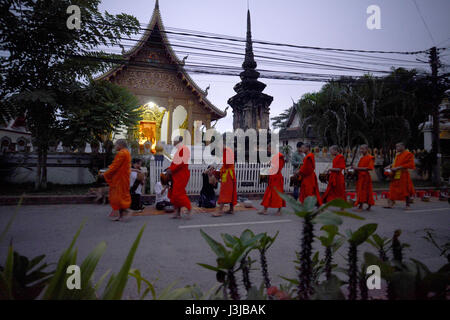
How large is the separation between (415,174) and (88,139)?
19940 millimetres

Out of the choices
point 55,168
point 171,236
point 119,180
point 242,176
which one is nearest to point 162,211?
point 119,180

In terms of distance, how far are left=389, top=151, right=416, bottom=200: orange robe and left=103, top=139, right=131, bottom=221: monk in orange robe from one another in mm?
7233

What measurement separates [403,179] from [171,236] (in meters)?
6.64

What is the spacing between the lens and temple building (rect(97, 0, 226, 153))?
45.2 feet

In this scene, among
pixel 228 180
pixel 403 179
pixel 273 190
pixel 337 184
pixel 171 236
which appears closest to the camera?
pixel 171 236

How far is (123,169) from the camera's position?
5086 mm

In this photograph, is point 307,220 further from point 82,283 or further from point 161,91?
point 161,91

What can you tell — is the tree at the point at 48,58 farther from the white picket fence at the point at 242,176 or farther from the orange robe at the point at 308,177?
the orange robe at the point at 308,177

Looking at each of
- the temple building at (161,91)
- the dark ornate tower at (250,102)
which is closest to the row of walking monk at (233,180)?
the dark ornate tower at (250,102)

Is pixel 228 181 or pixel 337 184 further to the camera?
pixel 337 184

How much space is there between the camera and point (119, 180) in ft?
16.6

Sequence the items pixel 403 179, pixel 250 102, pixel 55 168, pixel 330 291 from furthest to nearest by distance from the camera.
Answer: pixel 250 102, pixel 55 168, pixel 403 179, pixel 330 291

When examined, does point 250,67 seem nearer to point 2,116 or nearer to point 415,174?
point 2,116
